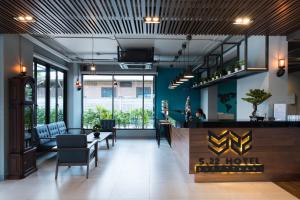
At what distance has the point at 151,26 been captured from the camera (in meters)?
4.92

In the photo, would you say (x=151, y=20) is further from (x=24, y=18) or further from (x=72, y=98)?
(x=72, y=98)

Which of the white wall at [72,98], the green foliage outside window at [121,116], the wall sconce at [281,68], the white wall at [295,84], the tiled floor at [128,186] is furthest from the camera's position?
the green foliage outside window at [121,116]

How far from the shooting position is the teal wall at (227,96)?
1094cm

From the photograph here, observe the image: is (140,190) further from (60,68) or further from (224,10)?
(60,68)

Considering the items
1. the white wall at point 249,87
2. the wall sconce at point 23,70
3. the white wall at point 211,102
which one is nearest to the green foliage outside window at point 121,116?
the white wall at point 211,102

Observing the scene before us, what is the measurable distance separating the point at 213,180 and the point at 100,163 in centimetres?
308

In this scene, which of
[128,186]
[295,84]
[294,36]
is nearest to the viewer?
[128,186]

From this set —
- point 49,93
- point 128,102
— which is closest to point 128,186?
point 49,93

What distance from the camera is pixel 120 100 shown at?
12836 millimetres

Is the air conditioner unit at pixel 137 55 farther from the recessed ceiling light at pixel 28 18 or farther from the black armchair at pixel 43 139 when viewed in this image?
the recessed ceiling light at pixel 28 18

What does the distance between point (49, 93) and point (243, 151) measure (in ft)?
22.4

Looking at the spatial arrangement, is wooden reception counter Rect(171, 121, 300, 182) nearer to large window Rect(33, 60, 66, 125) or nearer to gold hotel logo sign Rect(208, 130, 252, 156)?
gold hotel logo sign Rect(208, 130, 252, 156)

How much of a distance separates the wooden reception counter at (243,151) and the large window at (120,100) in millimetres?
7367

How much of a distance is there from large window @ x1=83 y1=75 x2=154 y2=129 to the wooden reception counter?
7.37 meters
